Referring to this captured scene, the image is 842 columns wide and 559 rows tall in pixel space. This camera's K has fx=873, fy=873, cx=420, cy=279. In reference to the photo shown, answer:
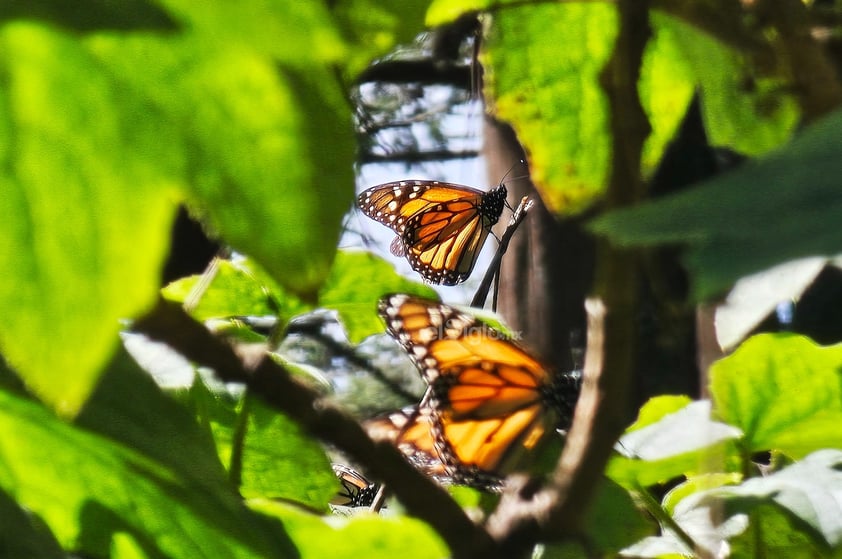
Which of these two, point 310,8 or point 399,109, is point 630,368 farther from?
point 399,109

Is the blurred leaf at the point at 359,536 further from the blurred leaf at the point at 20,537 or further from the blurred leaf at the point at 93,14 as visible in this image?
the blurred leaf at the point at 93,14

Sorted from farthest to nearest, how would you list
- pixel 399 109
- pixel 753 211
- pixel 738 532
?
pixel 399 109
pixel 738 532
pixel 753 211

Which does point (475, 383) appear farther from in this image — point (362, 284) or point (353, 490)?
point (353, 490)

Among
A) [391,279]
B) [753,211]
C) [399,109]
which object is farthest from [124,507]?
[399,109]

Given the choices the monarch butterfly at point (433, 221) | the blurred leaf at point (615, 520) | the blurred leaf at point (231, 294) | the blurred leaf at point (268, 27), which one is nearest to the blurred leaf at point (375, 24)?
the blurred leaf at point (268, 27)

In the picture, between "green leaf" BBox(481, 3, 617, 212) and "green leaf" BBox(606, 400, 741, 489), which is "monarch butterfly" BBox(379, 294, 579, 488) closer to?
"green leaf" BBox(606, 400, 741, 489)

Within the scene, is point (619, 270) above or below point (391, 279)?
above

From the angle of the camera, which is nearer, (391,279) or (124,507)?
(124,507)
